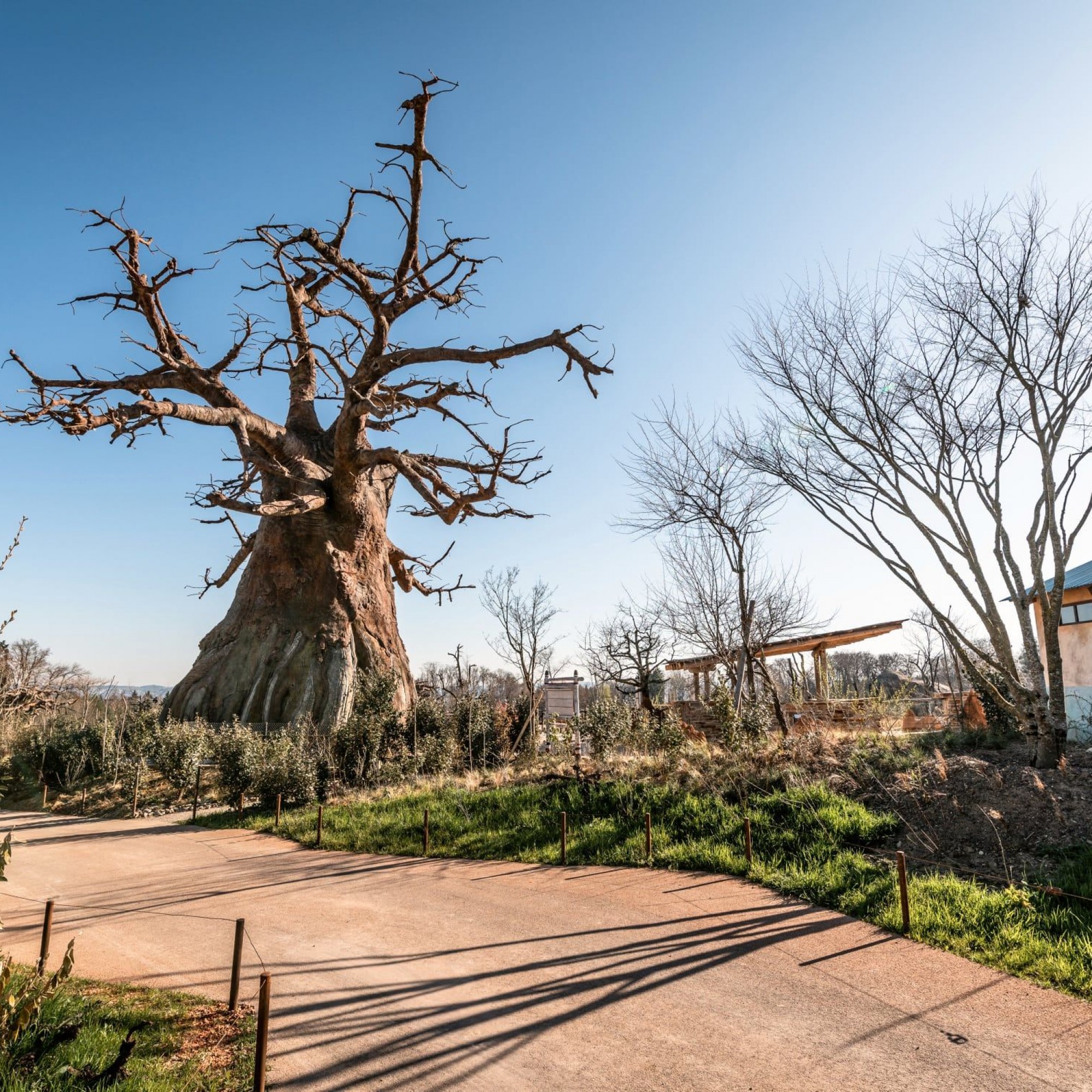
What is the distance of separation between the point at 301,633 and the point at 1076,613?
1631cm

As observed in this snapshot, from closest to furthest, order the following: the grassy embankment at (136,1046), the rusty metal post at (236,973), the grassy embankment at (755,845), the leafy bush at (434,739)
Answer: the grassy embankment at (136,1046) → the rusty metal post at (236,973) → the grassy embankment at (755,845) → the leafy bush at (434,739)

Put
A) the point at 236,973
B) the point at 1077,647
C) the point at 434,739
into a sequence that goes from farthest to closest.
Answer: the point at 434,739 < the point at 1077,647 < the point at 236,973

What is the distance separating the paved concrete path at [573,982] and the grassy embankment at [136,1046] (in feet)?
0.88

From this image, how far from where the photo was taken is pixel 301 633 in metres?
16.3

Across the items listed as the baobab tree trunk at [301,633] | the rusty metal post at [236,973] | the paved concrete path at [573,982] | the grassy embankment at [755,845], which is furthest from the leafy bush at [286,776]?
the rusty metal post at [236,973]

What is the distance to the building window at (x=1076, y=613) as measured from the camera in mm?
14422

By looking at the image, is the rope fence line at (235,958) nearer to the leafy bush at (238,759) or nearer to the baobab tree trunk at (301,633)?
the leafy bush at (238,759)

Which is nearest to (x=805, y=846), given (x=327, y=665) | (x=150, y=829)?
(x=150, y=829)

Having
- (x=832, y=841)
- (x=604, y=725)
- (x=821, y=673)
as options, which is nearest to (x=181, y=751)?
(x=604, y=725)

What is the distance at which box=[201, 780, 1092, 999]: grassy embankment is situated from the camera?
218 inches

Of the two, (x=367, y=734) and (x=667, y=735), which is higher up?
(x=367, y=734)

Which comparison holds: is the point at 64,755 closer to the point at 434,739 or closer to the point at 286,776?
the point at 286,776

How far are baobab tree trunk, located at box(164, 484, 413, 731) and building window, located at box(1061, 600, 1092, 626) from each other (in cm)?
1430

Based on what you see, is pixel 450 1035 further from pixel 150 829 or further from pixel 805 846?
pixel 150 829
